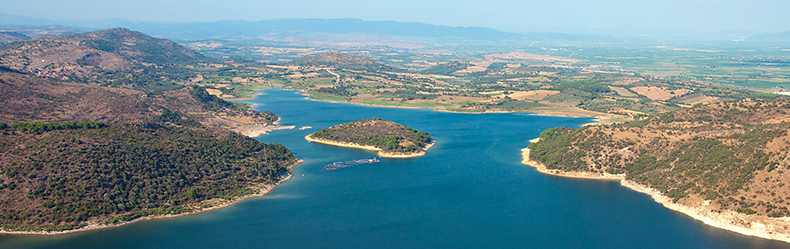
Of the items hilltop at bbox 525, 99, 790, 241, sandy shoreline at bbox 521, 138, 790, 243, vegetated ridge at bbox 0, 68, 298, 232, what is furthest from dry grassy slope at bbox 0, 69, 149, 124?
sandy shoreline at bbox 521, 138, 790, 243

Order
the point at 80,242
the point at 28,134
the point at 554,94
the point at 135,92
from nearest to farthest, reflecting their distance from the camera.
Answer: the point at 80,242
the point at 28,134
the point at 135,92
the point at 554,94

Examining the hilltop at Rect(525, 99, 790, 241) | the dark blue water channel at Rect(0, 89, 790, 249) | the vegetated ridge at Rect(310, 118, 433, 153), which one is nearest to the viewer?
the dark blue water channel at Rect(0, 89, 790, 249)

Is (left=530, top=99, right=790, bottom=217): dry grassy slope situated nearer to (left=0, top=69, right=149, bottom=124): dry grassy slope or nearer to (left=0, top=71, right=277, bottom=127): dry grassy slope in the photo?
(left=0, top=71, right=277, bottom=127): dry grassy slope

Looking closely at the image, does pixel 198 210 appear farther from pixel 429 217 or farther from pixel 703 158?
pixel 703 158

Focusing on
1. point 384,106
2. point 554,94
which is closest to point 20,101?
point 384,106

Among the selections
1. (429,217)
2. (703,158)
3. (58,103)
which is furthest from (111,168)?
(703,158)

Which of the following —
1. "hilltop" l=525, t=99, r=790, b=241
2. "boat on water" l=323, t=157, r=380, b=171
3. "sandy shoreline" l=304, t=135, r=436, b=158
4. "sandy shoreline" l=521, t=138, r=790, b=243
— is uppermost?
"hilltop" l=525, t=99, r=790, b=241

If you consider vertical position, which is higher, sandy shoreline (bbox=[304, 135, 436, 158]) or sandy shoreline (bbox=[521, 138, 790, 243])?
sandy shoreline (bbox=[521, 138, 790, 243])

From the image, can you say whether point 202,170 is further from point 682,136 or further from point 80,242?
point 682,136
